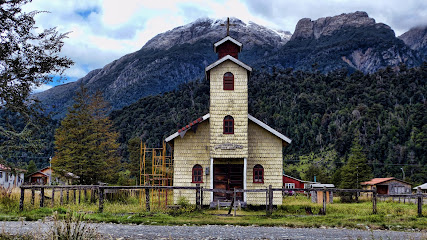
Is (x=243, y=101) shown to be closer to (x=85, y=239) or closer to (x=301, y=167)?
(x=85, y=239)

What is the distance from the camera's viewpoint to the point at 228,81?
26.5 meters

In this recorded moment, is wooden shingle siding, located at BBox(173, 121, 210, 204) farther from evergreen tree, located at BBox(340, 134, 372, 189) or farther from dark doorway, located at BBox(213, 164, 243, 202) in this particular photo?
evergreen tree, located at BBox(340, 134, 372, 189)

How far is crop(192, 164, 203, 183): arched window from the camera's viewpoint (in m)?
27.3

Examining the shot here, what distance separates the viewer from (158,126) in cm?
11694

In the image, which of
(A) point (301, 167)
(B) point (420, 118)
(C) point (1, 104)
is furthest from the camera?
(B) point (420, 118)

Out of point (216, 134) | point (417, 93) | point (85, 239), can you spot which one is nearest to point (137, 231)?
point (85, 239)

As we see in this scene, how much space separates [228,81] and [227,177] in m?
6.00

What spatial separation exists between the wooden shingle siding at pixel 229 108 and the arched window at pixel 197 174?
1751mm

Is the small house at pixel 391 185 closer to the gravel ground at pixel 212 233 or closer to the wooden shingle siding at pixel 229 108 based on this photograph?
the wooden shingle siding at pixel 229 108

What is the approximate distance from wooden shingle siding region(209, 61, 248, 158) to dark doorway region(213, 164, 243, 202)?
2.14 m

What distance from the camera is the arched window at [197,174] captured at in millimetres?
27297

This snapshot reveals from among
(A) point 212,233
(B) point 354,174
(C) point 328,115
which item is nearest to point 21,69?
(A) point 212,233

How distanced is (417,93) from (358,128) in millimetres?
26487

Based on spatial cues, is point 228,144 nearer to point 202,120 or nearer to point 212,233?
point 202,120
